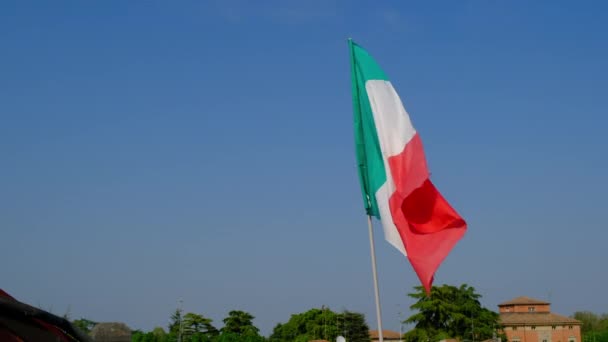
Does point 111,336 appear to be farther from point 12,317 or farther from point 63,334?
point 12,317

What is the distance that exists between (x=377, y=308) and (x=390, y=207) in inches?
51.1

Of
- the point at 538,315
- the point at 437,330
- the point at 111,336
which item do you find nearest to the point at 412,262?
the point at 111,336

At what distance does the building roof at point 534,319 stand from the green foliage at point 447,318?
19106 mm

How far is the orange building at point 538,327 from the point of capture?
356 feet

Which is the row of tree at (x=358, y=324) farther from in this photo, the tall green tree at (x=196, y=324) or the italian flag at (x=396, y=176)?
the italian flag at (x=396, y=176)

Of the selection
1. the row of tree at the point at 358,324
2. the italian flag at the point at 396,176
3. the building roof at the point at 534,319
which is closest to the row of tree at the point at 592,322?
the building roof at the point at 534,319

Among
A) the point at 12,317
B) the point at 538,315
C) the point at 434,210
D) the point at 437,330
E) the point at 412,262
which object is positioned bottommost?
the point at 12,317

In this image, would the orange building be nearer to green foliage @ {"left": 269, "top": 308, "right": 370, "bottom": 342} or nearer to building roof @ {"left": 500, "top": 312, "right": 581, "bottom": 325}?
building roof @ {"left": 500, "top": 312, "right": 581, "bottom": 325}

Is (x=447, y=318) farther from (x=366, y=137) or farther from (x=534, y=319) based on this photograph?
(x=366, y=137)

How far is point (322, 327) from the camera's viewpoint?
330 feet

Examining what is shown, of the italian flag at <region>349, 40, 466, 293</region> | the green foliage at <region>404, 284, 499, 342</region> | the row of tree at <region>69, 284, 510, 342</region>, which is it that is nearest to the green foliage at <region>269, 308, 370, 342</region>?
the row of tree at <region>69, 284, 510, 342</region>

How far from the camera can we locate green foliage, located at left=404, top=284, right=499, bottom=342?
Answer: 87.8 metres

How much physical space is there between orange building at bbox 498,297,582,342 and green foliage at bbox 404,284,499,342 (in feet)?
60.0

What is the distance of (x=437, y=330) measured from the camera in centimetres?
8862
